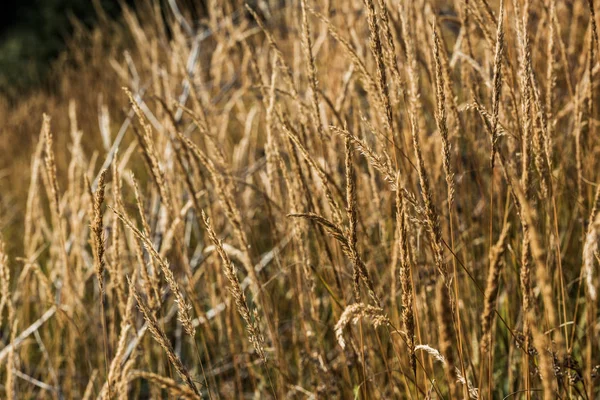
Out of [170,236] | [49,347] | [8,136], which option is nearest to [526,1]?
[170,236]

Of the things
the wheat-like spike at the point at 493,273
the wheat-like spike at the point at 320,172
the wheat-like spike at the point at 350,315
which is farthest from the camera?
the wheat-like spike at the point at 320,172

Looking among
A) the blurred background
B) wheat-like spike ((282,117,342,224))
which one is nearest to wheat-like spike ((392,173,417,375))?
wheat-like spike ((282,117,342,224))

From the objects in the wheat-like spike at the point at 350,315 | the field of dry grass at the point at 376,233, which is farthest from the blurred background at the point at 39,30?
the wheat-like spike at the point at 350,315

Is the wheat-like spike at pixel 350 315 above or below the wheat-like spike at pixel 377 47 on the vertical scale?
below

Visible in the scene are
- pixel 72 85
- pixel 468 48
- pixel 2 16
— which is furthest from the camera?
pixel 2 16

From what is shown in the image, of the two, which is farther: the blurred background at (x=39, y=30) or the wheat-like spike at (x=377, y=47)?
the blurred background at (x=39, y=30)

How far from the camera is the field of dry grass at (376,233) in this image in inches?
29.0

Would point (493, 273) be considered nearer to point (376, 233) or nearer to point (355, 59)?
point (355, 59)

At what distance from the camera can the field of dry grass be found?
0.74m

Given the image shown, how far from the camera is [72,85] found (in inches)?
243

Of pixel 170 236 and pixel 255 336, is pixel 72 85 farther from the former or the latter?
pixel 255 336

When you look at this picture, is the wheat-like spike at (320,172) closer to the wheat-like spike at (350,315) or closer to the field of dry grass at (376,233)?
the field of dry grass at (376,233)

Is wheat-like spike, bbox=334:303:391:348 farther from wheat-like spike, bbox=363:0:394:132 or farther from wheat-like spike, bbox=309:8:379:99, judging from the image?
wheat-like spike, bbox=309:8:379:99

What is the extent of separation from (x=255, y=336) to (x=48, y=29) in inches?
509
